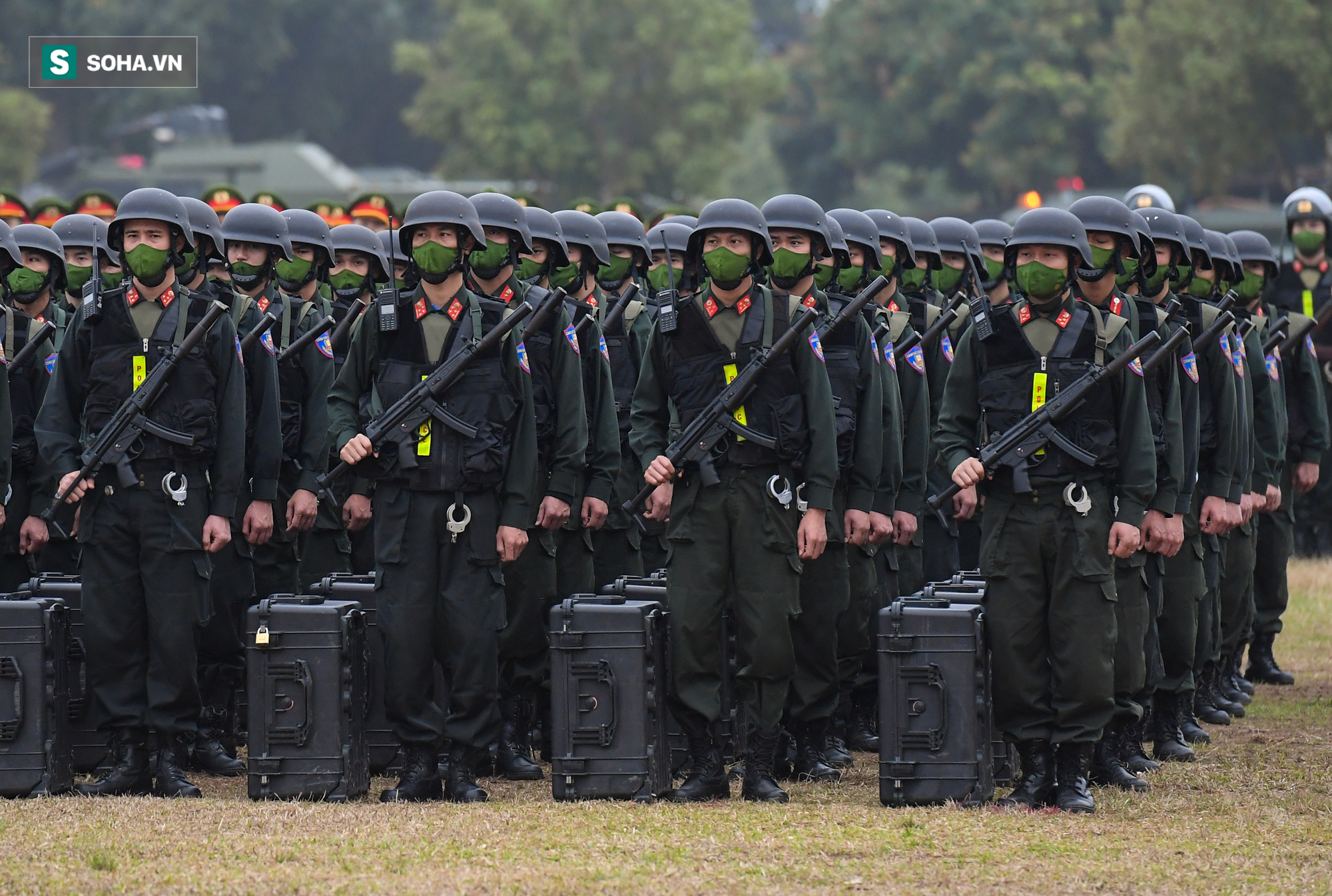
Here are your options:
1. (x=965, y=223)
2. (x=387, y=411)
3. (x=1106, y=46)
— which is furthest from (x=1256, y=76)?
(x=387, y=411)

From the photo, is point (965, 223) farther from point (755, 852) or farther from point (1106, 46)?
point (1106, 46)

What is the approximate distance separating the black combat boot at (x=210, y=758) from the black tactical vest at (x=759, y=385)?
264cm

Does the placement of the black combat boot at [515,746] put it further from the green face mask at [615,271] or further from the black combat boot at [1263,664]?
the black combat boot at [1263,664]

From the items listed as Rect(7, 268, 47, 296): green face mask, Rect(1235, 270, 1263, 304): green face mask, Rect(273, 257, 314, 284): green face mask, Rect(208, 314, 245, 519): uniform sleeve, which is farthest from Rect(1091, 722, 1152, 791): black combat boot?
Rect(7, 268, 47, 296): green face mask

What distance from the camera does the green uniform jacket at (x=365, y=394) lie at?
8.41m

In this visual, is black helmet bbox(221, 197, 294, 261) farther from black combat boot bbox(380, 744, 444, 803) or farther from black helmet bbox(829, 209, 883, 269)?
black combat boot bbox(380, 744, 444, 803)

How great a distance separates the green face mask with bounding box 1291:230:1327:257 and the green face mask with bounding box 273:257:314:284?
8450 millimetres

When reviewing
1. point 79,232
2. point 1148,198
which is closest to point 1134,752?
point 79,232

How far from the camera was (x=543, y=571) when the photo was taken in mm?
9273

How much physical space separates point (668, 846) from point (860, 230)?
4300 millimetres

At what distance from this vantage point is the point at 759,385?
8336mm

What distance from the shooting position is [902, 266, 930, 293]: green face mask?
36.8 ft

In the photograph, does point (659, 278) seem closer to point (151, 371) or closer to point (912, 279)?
point (912, 279)

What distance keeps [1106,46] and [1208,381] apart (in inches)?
1758
